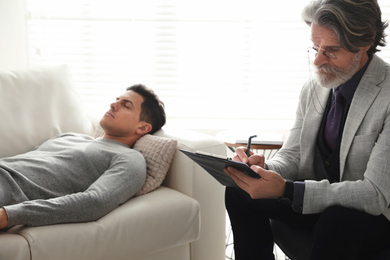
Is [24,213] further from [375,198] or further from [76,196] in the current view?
[375,198]

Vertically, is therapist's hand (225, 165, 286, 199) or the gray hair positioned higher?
the gray hair

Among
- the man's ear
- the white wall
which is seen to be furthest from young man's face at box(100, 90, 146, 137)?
the white wall

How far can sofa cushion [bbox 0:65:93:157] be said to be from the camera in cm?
221

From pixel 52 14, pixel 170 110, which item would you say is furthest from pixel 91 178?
pixel 52 14

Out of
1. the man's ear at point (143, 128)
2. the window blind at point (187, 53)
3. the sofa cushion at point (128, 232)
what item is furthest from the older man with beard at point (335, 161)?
the window blind at point (187, 53)

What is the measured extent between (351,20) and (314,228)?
2.14 ft

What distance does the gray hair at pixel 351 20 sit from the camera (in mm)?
1661

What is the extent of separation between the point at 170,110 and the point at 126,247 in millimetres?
1583

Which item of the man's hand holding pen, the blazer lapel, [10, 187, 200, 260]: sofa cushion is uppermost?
the blazer lapel

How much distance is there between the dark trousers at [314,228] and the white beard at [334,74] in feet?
1.40

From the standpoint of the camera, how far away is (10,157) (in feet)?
6.81

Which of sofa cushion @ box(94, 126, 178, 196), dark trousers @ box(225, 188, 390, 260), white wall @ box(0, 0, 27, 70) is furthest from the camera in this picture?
white wall @ box(0, 0, 27, 70)

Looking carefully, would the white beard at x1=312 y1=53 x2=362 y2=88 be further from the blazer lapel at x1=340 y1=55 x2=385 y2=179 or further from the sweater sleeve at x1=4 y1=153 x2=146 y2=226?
the sweater sleeve at x1=4 y1=153 x2=146 y2=226

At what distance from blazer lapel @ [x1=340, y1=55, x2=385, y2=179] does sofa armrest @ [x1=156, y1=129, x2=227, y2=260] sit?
597mm
